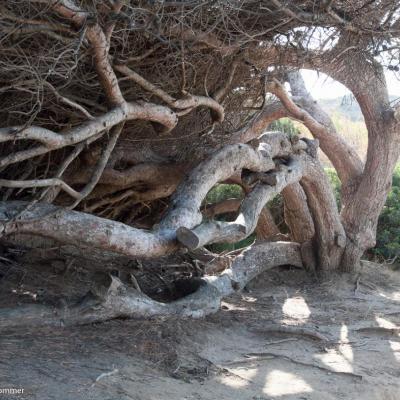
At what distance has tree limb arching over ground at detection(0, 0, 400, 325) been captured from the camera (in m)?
4.45

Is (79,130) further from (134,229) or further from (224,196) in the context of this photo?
(224,196)

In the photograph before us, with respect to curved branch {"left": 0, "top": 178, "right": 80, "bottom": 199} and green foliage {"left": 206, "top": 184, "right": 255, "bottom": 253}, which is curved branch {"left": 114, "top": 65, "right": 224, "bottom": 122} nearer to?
curved branch {"left": 0, "top": 178, "right": 80, "bottom": 199}

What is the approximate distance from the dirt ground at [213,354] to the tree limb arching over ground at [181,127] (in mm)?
279

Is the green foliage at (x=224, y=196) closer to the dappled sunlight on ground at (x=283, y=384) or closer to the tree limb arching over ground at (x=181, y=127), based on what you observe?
the tree limb arching over ground at (x=181, y=127)

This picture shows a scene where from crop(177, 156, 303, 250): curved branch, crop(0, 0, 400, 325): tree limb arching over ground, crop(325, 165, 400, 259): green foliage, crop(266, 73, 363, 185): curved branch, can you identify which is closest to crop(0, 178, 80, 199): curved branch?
crop(0, 0, 400, 325): tree limb arching over ground

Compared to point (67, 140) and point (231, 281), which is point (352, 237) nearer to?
point (231, 281)

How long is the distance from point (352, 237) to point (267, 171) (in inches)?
94.3

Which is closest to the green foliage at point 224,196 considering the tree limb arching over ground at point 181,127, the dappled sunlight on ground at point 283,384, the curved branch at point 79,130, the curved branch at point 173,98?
the tree limb arching over ground at point 181,127

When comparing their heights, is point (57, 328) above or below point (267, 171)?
below

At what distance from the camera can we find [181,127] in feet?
22.3

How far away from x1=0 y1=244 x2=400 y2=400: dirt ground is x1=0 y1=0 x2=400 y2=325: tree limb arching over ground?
279 millimetres

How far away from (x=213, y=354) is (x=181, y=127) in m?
2.67

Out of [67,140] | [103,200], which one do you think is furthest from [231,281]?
[67,140]

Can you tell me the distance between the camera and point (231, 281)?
6871mm
